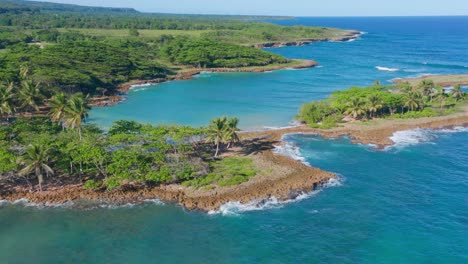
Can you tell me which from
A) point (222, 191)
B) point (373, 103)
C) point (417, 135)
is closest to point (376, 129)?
point (373, 103)

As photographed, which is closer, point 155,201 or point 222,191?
point 155,201

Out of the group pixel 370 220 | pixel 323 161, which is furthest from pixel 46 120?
pixel 370 220

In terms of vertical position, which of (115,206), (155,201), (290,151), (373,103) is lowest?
(115,206)

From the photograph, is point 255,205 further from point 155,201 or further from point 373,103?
point 373,103

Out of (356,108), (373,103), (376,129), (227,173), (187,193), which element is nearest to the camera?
(187,193)

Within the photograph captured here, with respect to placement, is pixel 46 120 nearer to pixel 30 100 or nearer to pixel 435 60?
pixel 30 100

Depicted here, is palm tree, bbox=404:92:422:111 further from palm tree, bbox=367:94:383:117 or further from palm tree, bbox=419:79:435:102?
palm tree, bbox=419:79:435:102

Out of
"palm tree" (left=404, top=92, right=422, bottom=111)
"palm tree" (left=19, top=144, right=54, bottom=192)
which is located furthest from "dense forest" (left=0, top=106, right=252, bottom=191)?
"palm tree" (left=404, top=92, right=422, bottom=111)
